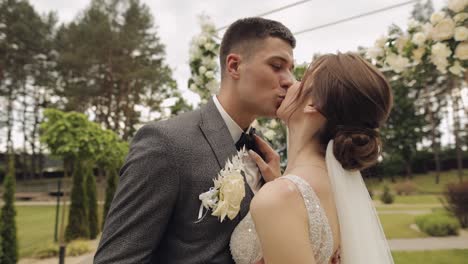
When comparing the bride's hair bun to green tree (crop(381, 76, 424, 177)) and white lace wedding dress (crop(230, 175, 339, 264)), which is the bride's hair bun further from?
green tree (crop(381, 76, 424, 177))

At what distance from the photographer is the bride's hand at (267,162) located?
2158mm

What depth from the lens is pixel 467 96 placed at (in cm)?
320

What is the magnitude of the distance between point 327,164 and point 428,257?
7489 millimetres

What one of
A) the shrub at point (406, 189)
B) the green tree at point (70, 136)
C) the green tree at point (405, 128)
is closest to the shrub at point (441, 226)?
the green tree at point (70, 136)

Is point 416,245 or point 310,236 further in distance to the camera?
point 416,245

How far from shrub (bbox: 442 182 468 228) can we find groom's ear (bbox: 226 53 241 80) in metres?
10.1

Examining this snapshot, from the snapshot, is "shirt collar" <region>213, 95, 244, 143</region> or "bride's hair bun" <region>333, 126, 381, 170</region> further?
"shirt collar" <region>213, 95, 244, 143</region>

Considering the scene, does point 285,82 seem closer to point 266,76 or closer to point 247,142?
point 266,76

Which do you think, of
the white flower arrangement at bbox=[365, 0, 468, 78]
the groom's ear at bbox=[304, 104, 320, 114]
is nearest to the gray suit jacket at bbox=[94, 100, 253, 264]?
the groom's ear at bbox=[304, 104, 320, 114]

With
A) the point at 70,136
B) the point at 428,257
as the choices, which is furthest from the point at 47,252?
the point at 428,257

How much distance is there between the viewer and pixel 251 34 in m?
2.30

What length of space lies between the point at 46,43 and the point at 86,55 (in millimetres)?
5907

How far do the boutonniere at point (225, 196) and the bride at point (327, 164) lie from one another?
0.38 ft

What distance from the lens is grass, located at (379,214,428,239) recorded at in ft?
37.9
